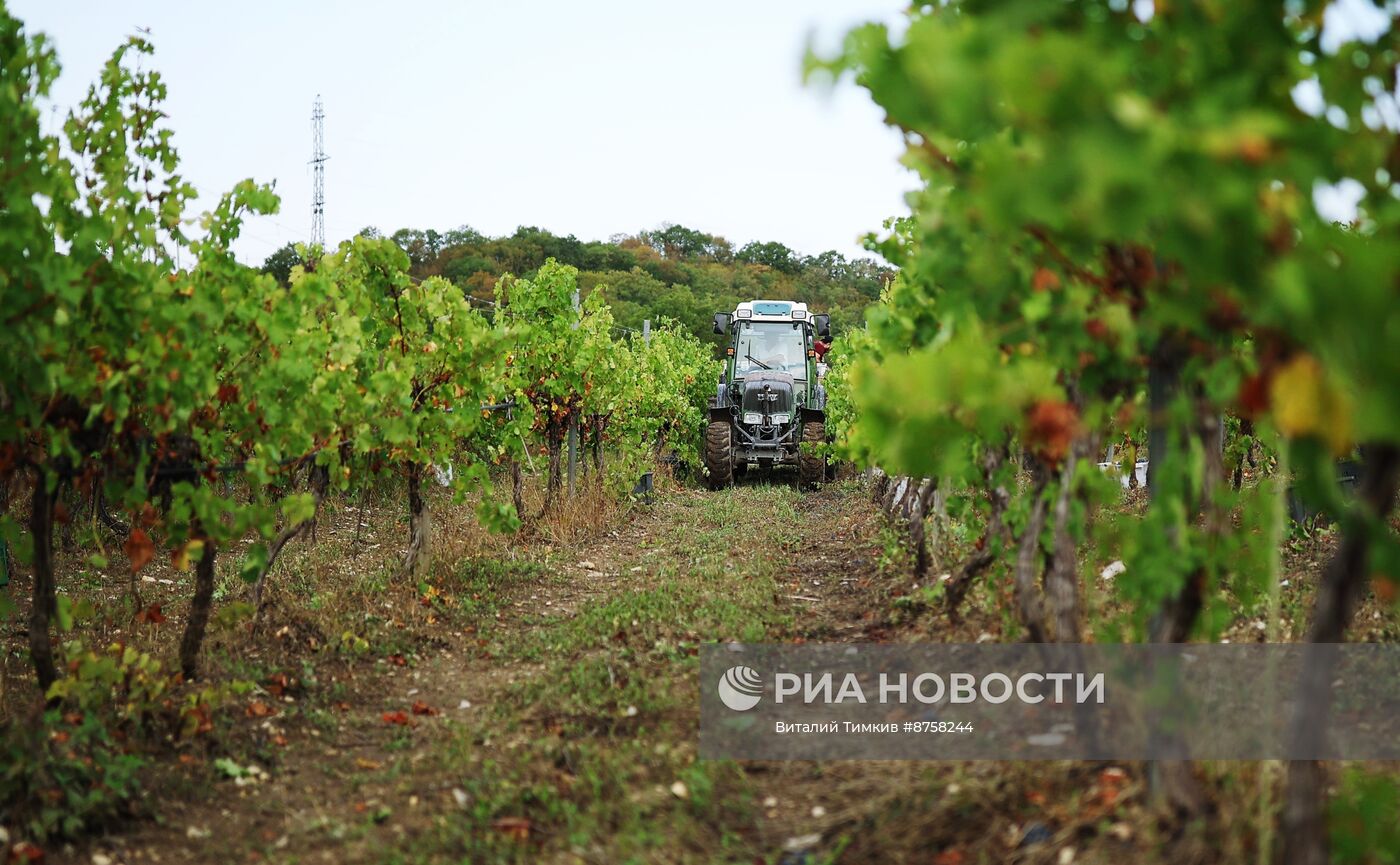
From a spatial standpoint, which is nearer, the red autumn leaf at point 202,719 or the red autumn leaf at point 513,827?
the red autumn leaf at point 513,827

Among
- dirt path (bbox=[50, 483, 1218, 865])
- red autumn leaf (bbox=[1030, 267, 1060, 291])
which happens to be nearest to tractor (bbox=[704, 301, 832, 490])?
dirt path (bbox=[50, 483, 1218, 865])

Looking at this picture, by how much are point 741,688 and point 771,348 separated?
12628 millimetres

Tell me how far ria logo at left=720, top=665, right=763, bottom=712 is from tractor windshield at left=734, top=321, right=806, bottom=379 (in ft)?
39.2

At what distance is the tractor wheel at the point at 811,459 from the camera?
50.1 ft

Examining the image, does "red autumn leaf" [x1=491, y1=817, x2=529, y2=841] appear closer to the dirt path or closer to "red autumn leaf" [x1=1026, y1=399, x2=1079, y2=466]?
the dirt path

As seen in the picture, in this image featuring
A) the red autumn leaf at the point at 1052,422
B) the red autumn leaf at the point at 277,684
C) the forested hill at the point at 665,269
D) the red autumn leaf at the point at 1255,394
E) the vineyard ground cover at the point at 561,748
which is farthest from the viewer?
the forested hill at the point at 665,269

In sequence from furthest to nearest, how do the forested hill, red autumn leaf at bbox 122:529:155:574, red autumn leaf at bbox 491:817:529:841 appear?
1. the forested hill
2. red autumn leaf at bbox 122:529:155:574
3. red autumn leaf at bbox 491:817:529:841

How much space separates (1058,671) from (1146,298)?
159 cm

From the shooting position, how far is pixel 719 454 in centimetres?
1565

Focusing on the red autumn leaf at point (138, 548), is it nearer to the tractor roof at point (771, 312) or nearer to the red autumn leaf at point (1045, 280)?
the red autumn leaf at point (1045, 280)

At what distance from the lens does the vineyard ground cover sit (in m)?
3.08

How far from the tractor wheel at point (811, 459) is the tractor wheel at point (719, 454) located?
1.04 m

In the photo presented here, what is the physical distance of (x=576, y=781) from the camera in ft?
12.4

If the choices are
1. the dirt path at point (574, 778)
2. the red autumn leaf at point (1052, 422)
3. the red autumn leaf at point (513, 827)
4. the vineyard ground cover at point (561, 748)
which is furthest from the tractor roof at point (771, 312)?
the red autumn leaf at point (1052, 422)
